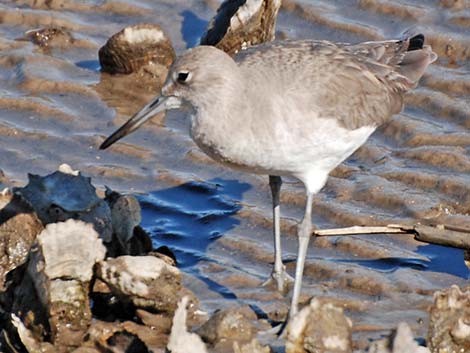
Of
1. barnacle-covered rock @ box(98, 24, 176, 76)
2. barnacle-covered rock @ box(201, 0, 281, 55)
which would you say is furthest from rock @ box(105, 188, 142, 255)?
barnacle-covered rock @ box(201, 0, 281, 55)

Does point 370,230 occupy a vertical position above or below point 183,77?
below

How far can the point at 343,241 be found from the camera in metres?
7.85

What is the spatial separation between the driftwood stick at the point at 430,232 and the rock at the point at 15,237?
1.82 m

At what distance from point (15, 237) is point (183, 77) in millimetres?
1360

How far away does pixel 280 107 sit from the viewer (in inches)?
275

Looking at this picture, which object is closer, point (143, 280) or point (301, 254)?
point (143, 280)

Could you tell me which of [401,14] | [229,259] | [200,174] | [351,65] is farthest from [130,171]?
[401,14]

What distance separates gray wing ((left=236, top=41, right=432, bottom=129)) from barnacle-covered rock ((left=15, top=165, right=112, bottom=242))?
46.5 inches

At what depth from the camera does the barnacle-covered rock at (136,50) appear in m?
10.0

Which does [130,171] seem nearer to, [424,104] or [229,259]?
[229,259]

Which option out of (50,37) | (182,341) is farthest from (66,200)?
(50,37)

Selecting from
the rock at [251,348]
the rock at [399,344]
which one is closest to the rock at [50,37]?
the rock at [251,348]

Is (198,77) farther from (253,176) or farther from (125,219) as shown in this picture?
(253,176)

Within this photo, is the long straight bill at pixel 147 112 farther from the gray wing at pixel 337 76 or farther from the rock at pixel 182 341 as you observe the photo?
the rock at pixel 182 341
